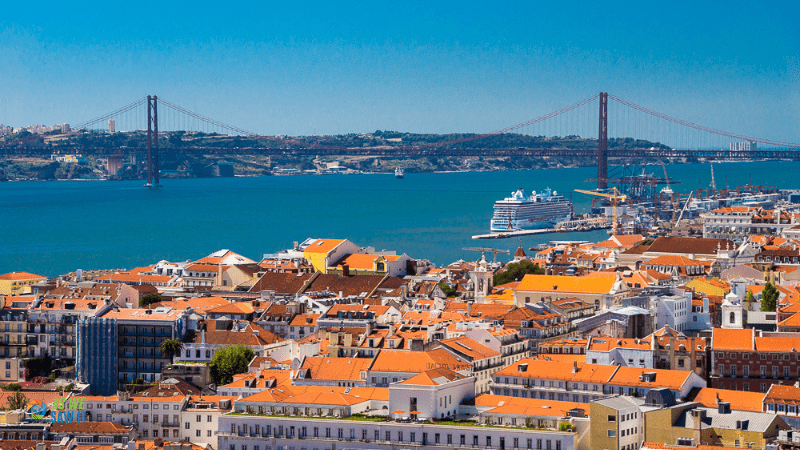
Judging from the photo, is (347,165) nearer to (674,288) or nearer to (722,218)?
(722,218)

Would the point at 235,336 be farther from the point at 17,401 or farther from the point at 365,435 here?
the point at 365,435

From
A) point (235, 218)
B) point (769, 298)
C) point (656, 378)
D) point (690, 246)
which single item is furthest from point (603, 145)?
point (656, 378)

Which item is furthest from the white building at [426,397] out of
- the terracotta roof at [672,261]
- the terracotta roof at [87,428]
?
the terracotta roof at [672,261]

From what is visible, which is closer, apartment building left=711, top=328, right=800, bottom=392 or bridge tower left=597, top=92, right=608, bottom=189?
apartment building left=711, top=328, right=800, bottom=392

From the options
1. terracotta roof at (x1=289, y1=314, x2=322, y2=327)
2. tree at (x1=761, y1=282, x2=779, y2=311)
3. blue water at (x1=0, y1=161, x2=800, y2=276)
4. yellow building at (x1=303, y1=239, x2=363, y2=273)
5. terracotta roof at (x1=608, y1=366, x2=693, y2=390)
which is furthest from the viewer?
blue water at (x1=0, y1=161, x2=800, y2=276)

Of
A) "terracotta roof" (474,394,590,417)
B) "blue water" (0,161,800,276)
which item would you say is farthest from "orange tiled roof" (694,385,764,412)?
"blue water" (0,161,800,276)

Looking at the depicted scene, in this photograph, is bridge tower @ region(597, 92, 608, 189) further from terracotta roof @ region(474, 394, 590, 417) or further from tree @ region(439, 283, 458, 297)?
terracotta roof @ region(474, 394, 590, 417)

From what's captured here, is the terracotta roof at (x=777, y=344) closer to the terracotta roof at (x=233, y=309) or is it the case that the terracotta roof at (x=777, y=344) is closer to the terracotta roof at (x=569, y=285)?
the terracotta roof at (x=569, y=285)
